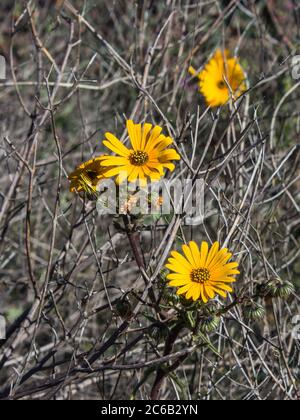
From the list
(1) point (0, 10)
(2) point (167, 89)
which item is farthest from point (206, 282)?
(1) point (0, 10)

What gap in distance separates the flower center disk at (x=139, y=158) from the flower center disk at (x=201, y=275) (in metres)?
0.31

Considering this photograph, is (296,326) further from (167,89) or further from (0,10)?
(0,10)

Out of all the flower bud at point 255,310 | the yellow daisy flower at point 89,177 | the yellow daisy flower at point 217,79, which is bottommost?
the flower bud at point 255,310

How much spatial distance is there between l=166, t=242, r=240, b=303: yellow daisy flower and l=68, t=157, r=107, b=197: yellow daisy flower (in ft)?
0.88

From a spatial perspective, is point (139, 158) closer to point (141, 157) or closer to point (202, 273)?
point (141, 157)

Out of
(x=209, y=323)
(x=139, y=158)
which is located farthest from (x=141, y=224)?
(x=209, y=323)

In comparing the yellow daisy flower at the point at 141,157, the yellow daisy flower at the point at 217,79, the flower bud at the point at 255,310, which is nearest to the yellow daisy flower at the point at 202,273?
the flower bud at the point at 255,310

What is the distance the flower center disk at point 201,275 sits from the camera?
61.6 inches

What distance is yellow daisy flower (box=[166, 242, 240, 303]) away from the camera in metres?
1.51

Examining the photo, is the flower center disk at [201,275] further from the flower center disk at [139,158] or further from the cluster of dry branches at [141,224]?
the flower center disk at [139,158]

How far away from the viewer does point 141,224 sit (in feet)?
5.33

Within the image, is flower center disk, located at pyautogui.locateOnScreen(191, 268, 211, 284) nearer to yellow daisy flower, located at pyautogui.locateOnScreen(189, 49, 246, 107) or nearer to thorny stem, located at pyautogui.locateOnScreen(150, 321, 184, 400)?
thorny stem, located at pyautogui.locateOnScreen(150, 321, 184, 400)

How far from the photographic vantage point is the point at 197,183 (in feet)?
6.02

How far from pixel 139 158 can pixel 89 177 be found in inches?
5.5
